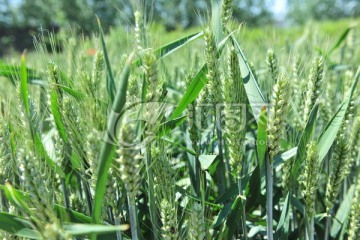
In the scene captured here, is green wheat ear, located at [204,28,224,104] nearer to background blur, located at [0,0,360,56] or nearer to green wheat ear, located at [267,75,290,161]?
green wheat ear, located at [267,75,290,161]

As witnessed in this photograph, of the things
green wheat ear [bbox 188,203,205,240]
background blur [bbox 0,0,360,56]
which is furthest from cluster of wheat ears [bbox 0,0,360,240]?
background blur [bbox 0,0,360,56]

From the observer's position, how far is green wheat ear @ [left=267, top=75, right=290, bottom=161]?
991 millimetres

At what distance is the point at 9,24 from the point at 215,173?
88.2 ft

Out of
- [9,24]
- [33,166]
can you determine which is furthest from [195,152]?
[9,24]

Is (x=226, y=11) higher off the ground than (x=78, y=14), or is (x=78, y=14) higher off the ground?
(x=78, y=14)

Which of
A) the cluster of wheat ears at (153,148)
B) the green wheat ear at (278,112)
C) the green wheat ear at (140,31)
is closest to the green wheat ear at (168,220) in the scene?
the cluster of wheat ears at (153,148)

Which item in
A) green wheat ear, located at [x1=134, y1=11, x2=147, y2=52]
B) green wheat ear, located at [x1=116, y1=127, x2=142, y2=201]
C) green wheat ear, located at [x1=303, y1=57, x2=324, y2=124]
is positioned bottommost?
green wheat ear, located at [x1=116, y1=127, x2=142, y2=201]

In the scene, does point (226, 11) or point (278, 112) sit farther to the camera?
point (226, 11)

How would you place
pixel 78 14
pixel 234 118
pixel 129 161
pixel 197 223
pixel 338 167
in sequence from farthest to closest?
pixel 78 14
pixel 338 167
pixel 234 118
pixel 197 223
pixel 129 161

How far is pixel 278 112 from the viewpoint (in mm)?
990

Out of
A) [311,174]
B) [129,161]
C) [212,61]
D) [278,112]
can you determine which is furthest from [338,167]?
[129,161]

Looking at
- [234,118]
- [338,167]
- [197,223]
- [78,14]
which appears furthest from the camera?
[78,14]

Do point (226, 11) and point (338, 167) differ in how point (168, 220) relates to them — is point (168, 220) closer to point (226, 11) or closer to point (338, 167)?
point (338, 167)

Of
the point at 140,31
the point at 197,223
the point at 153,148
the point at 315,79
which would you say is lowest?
the point at 197,223
